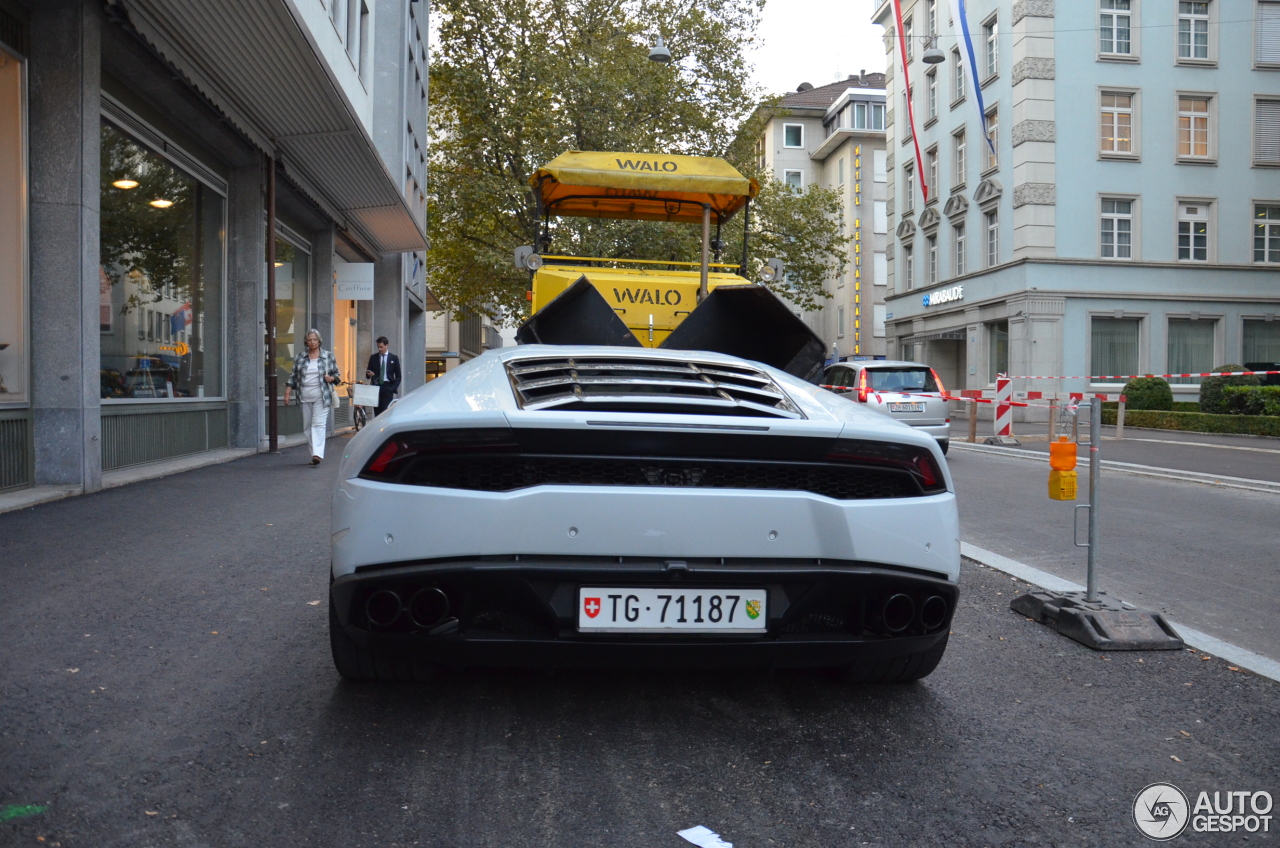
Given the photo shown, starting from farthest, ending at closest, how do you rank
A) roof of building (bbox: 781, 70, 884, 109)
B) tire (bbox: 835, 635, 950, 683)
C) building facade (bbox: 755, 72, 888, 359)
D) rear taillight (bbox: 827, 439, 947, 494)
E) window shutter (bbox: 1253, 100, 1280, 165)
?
roof of building (bbox: 781, 70, 884, 109)
building facade (bbox: 755, 72, 888, 359)
window shutter (bbox: 1253, 100, 1280, 165)
tire (bbox: 835, 635, 950, 683)
rear taillight (bbox: 827, 439, 947, 494)

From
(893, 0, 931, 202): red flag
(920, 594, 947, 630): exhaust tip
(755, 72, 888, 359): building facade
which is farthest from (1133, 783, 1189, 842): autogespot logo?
(755, 72, 888, 359): building facade

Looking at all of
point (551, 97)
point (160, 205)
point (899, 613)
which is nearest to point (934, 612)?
point (899, 613)

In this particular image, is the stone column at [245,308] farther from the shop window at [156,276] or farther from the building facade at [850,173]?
A: the building facade at [850,173]

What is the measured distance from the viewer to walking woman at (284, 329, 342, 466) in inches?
481

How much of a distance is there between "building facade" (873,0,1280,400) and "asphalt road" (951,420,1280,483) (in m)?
9.50

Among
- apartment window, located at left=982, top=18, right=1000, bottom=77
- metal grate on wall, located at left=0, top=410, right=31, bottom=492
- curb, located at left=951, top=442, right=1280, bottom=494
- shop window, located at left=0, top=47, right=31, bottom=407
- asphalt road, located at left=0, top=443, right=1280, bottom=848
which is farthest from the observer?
apartment window, located at left=982, top=18, right=1000, bottom=77

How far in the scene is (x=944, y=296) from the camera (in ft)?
123

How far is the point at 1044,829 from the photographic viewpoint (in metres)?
2.47

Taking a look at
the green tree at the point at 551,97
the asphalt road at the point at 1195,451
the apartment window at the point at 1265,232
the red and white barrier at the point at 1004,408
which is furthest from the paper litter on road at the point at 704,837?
the apartment window at the point at 1265,232

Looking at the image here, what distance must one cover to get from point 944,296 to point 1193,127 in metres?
9.28

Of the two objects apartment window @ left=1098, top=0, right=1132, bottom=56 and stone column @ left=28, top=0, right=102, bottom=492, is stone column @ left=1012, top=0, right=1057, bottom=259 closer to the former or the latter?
apartment window @ left=1098, top=0, right=1132, bottom=56

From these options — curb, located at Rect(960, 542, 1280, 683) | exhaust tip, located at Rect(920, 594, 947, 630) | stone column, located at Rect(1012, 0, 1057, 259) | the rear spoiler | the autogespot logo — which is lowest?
the autogespot logo

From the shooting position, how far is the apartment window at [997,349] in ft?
111

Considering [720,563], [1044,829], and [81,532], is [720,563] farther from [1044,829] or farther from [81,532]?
[81,532]
